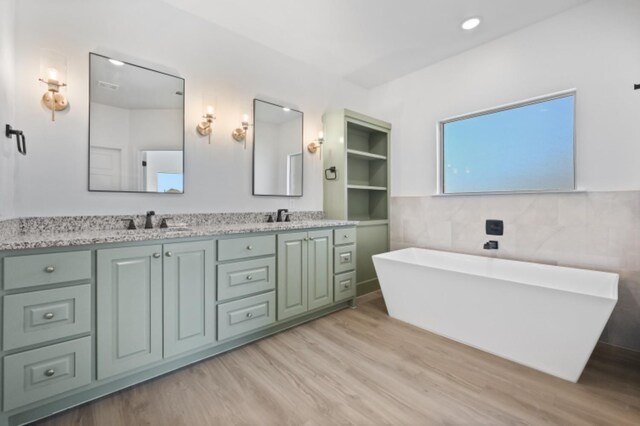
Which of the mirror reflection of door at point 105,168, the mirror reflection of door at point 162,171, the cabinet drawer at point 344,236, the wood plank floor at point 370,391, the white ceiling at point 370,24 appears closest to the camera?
the wood plank floor at point 370,391

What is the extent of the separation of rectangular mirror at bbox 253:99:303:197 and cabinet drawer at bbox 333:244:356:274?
82 centimetres

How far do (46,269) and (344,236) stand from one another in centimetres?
226

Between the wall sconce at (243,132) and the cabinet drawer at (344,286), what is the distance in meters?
1.66

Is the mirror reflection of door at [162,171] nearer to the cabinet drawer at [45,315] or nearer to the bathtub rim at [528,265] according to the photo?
the cabinet drawer at [45,315]

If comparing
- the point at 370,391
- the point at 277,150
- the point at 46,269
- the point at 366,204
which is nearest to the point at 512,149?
the point at 366,204

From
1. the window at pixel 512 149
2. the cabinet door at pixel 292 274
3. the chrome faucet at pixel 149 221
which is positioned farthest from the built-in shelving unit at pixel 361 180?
the chrome faucet at pixel 149 221

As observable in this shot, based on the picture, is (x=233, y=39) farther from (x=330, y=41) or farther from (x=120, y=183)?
(x=120, y=183)

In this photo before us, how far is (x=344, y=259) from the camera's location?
296cm

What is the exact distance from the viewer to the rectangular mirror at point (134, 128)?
203 centimetres

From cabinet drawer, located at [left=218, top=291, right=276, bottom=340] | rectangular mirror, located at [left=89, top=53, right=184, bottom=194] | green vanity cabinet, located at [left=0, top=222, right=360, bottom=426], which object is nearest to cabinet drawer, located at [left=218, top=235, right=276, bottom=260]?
green vanity cabinet, located at [left=0, top=222, right=360, bottom=426]

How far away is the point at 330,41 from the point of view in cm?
290

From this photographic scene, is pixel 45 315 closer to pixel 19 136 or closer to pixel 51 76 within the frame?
pixel 19 136

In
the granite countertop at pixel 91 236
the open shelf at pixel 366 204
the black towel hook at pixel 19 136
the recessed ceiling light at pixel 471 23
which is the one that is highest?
the recessed ceiling light at pixel 471 23

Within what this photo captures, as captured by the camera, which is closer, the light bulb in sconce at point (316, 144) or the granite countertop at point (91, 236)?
the granite countertop at point (91, 236)
